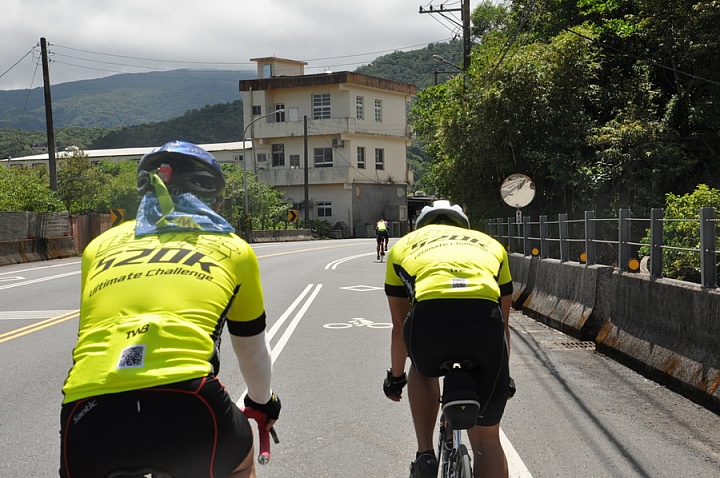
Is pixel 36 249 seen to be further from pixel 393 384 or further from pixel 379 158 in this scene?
pixel 379 158

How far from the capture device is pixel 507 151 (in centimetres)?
2867

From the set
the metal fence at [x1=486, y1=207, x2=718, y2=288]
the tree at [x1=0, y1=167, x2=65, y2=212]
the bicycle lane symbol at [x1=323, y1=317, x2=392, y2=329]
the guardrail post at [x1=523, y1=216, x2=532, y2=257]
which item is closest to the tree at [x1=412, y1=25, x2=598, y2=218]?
the metal fence at [x1=486, y1=207, x2=718, y2=288]

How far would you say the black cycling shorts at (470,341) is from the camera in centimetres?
356

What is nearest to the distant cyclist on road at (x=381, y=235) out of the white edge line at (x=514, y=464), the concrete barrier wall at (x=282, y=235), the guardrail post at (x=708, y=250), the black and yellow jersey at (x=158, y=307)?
the concrete barrier wall at (x=282, y=235)

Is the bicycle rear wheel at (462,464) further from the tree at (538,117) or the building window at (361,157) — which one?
the building window at (361,157)

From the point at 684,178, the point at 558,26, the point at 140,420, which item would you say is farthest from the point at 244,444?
the point at 558,26

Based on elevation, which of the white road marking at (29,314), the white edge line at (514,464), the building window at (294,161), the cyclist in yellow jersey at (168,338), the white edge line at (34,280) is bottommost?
the white edge line at (34,280)

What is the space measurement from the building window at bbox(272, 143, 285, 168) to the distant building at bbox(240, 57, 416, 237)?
87 mm

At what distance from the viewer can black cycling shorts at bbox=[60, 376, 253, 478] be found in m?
2.36

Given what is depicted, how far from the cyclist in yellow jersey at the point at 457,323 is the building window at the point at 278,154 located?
2766 inches

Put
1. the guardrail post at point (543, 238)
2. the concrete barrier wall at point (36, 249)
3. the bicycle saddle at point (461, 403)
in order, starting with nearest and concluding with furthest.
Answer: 1. the bicycle saddle at point (461, 403)
2. the guardrail post at point (543, 238)
3. the concrete barrier wall at point (36, 249)

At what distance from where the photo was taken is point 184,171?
291 centimetres

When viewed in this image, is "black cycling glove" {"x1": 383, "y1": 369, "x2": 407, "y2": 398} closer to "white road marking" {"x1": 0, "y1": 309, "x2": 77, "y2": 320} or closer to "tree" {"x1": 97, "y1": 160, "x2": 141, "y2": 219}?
"white road marking" {"x1": 0, "y1": 309, "x2": 77, "y2": 320}

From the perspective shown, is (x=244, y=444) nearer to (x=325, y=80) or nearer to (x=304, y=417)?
(x=304, y=417)
